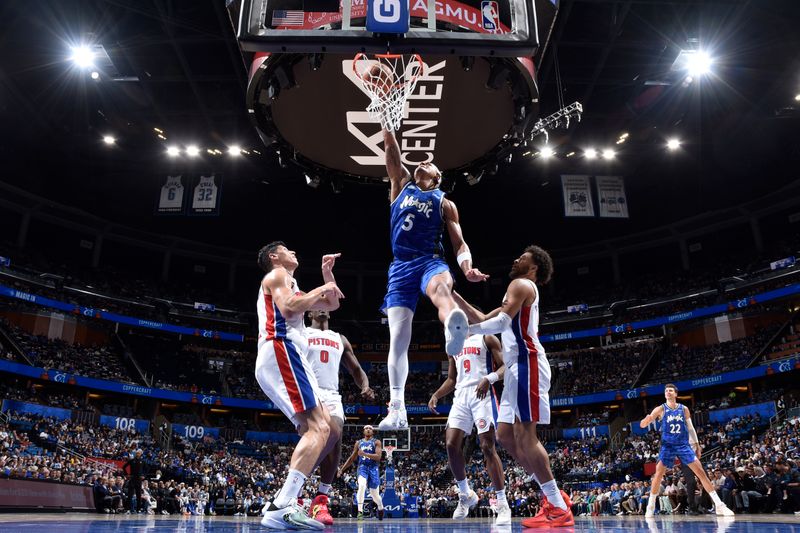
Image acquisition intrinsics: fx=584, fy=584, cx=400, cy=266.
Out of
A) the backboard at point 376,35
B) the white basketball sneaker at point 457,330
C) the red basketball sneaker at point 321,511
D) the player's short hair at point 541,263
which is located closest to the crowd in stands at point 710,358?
the player's short hair at point 541,263

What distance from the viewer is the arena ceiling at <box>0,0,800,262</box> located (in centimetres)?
1759

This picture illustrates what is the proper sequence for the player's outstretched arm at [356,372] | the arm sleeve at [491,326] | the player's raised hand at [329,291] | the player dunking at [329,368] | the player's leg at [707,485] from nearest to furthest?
1. the player's raised hand at [329,291]
2. the arm sleeve at [491,326]
3. the player dunking at [329,368]
4. the player's outstretched arm at [356,372]
5. the player's leg at [707,485]

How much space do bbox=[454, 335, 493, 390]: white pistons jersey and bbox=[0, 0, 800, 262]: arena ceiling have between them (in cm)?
934

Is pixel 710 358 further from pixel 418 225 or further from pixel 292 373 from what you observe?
pixel 292 373

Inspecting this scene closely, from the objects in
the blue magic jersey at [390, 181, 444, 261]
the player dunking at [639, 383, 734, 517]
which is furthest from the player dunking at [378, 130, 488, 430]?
the player dunking at [639, 383, 734, 517]

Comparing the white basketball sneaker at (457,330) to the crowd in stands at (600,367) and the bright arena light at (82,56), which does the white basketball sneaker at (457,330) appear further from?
the crowd in stands at (600,367)

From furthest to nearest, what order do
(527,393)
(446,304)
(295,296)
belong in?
(527,393), (446,304), (295,296)

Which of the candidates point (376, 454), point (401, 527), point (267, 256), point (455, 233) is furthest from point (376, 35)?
point (376, 454)

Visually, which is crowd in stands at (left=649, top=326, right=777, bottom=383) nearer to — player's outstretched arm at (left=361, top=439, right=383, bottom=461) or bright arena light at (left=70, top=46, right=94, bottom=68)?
player's outstretched arm at (left=361, top=439, right=383, bottom=461)

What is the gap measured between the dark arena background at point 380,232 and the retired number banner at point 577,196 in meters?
0.11

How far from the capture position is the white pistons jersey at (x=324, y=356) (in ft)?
23.9

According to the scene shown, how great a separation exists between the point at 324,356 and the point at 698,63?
1751cm

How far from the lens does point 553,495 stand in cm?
494

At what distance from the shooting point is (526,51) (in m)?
5.53
